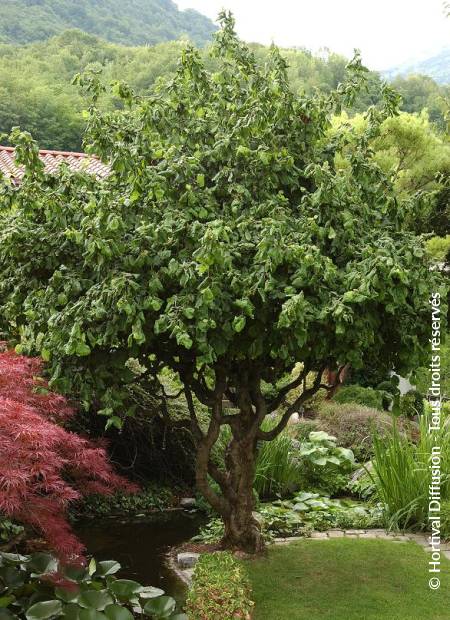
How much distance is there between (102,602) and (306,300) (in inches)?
81.8

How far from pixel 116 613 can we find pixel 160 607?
0.34m

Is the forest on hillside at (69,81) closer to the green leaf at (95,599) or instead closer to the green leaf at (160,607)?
the green leaf at (160,607)

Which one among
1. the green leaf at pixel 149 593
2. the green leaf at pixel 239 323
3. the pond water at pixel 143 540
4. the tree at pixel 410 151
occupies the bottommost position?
the pond water at pixel 143 540

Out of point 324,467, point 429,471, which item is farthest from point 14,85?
point 429,471

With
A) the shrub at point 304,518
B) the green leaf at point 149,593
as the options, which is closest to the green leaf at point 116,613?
the green leaf at point 149,593

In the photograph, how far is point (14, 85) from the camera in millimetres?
28078

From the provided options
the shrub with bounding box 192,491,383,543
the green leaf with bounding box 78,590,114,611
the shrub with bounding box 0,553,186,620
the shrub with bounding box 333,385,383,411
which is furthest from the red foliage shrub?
the shrub with bounding box 333,385,383,411

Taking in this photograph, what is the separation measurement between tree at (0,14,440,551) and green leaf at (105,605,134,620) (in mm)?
1056

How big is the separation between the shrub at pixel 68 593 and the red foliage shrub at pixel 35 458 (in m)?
0.15

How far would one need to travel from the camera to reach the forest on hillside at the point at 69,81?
84.4 ft

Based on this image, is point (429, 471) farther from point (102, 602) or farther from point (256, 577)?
point (102, 602)

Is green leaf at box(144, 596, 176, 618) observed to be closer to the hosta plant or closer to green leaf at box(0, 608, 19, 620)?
green leaf at box(0, 608, 19, 620)

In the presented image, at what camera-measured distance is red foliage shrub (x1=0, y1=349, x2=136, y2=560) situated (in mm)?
3881

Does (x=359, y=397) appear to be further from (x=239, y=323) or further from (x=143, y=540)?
(x=239, y=323)
